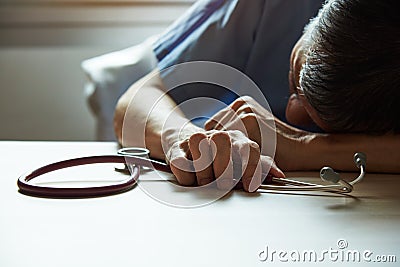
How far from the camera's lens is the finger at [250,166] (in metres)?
0.66

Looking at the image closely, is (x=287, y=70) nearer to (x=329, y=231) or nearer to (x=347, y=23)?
(x=347, y=23)

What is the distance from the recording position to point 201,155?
0.67 meters

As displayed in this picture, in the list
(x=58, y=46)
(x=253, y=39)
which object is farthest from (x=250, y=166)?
(x=58, y=46)

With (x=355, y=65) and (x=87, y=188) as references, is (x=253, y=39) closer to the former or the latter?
(x=355, y=65)

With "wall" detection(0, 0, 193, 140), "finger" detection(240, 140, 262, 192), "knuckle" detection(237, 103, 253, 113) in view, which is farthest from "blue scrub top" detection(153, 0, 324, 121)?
"wall" detection(0, 0, 193, 140)

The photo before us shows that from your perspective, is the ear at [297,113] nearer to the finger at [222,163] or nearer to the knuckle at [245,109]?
the knuckle at [245,109]

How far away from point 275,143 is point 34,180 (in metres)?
0.27

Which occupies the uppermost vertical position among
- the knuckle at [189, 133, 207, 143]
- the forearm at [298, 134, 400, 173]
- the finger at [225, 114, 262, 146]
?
the knuckle at [189, 133, 207, 143]

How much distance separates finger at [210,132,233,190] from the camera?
26.1 inches

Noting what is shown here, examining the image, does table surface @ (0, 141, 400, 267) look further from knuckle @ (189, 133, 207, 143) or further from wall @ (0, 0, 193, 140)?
wall @ (0, 0, 193, 140)

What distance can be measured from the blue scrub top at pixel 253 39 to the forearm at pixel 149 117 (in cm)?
6

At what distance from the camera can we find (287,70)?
0.99 metres

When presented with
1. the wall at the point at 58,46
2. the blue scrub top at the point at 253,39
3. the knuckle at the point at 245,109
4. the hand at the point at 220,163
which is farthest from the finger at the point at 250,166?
the wall at the point at 58,46

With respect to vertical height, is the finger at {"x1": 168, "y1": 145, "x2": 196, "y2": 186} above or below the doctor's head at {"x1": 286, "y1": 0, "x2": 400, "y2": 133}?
below
